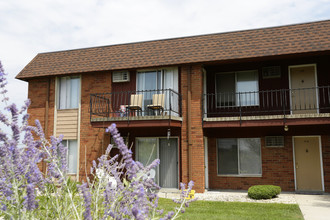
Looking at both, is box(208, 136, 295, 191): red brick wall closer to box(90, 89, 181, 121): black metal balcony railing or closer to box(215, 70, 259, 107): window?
box(215, 70, 259, 107): window

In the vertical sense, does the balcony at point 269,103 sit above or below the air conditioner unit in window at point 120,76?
below

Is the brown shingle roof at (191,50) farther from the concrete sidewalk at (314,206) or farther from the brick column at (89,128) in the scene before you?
the concrete sidewalk at (314,206)

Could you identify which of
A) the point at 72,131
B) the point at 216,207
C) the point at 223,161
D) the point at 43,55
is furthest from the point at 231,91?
the point at 43,55

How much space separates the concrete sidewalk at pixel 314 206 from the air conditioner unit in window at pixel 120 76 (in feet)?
30.2

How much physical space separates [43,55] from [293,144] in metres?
14.2

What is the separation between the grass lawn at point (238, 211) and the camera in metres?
8.70

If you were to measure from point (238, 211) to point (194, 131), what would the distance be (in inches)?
200

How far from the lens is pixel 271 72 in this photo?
14.8 m

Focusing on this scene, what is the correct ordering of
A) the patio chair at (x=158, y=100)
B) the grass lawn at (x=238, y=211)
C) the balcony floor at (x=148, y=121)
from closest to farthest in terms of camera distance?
the grass lawn at (x=238, y=211), the balcony floor at (x=148, y=121), the patio chair at (x=158, y=100)

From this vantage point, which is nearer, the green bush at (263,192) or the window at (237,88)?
the green bush at (263,192)

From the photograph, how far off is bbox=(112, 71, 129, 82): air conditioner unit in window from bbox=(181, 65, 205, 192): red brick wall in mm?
2882

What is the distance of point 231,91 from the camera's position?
602 inches

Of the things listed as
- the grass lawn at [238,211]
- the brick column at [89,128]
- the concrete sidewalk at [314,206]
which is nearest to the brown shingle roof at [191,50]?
the brick column at [89,128]

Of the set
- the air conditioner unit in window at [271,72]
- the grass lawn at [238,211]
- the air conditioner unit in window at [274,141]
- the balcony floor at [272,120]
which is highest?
the air conditioner unit in window at [271,72]
